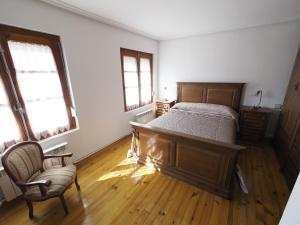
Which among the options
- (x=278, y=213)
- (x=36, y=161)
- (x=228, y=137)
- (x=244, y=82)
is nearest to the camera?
(x=278, y=213)

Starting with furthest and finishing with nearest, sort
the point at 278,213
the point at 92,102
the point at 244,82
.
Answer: the point at 244,82, the point at 92,102, the point at 278,213

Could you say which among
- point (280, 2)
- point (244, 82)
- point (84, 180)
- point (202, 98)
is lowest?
point (84, 180)

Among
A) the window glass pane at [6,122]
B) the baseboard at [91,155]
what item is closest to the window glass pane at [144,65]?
the baseboard at [91,155]

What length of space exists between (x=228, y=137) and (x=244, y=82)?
1.84 m

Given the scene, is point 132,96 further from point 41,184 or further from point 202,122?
point 41,184

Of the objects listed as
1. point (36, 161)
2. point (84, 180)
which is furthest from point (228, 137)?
point (36, 161)

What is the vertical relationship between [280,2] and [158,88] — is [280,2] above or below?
above

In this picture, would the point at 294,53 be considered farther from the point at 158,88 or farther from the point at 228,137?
the point at 158,88

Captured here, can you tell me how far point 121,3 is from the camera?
1913mm

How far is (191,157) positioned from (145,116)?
2.11 m

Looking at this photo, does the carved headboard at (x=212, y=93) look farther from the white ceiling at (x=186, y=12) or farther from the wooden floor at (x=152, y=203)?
the wooden floor at (x=152, y=203)

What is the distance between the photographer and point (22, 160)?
1573mm

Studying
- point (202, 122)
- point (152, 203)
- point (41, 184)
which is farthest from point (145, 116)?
point (41, 184)

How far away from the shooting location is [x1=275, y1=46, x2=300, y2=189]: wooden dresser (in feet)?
6.28
